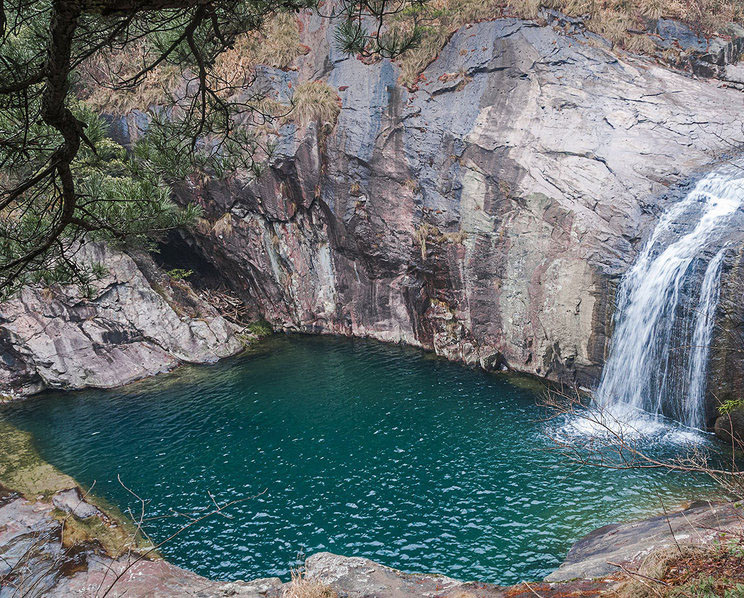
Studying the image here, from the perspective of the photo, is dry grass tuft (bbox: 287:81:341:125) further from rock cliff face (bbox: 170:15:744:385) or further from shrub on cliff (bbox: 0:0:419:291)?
shrub on cliff (bbox: 0:0:419:291)

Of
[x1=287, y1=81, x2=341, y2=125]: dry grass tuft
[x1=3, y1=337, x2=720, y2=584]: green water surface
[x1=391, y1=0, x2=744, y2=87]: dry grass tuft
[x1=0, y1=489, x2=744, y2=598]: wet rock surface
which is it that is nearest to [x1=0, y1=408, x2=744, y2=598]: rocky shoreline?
[x1=0, y1=489, x2=744, y2=598]: wet rock surface

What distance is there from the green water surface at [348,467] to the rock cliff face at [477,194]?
9.43 ft

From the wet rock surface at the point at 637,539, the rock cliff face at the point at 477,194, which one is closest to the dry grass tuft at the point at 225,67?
the rock cliff face at the point at 477,194

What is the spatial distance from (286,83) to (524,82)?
11.2 meters

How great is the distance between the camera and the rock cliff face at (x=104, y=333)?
63.7 ft

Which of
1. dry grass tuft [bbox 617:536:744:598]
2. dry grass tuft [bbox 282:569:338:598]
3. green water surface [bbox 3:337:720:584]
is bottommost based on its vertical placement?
green water surface [bbox 3:337:720:584]

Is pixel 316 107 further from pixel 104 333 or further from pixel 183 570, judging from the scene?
pixel 183 570

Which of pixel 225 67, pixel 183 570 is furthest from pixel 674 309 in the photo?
pixel 225 67

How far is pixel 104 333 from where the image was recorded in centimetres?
2045

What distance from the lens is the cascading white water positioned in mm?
13070

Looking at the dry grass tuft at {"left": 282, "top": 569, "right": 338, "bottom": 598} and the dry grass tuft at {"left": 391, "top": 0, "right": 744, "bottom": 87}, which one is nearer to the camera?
the dry grass tuft at {"left": 282, "top": 569, "right": 338, "bottom": 598}

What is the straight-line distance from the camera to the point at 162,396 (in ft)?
59.8

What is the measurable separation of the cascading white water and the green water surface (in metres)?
2.22

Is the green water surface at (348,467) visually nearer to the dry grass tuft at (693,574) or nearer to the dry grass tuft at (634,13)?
the dry grass tuft at (693,574)
